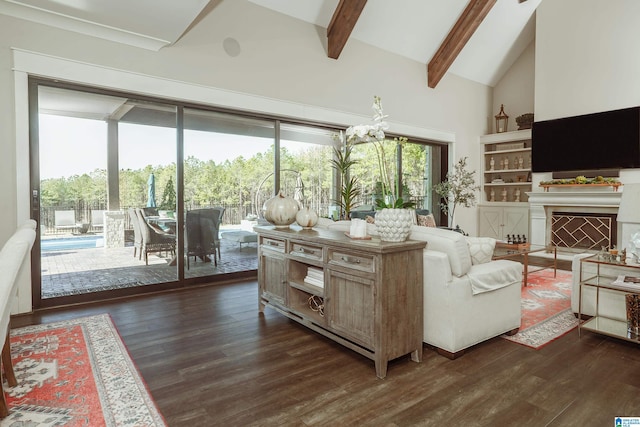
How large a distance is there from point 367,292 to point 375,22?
5074 mm

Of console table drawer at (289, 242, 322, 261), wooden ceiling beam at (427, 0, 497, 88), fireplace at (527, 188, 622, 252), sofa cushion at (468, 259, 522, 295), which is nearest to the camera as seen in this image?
sofa cushion at (468, 259, 522, 295)

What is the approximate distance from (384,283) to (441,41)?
6.16 meters

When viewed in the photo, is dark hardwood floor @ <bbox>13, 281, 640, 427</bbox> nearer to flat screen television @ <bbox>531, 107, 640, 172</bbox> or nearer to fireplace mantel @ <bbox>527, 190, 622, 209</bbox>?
fireplace mantel @ <bbox>527, 190, 622, 209</bbox>

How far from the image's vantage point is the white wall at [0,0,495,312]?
3.42 metres

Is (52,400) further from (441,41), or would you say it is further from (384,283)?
(441,41)

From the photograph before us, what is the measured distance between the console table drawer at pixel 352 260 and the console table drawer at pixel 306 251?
0.53ft

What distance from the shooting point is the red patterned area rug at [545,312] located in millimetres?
2845

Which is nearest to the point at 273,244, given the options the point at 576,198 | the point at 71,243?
the point at 71,243

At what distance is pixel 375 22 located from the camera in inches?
230

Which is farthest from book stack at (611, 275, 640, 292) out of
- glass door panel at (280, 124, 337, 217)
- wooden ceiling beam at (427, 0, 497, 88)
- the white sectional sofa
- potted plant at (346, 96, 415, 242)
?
wooden ceiling beam at (427, 0, 497, 88)

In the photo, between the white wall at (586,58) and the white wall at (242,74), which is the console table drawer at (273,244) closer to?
the white wall at (242,74)

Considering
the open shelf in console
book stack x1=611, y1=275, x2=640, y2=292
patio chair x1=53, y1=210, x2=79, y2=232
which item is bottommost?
the open shelf in console

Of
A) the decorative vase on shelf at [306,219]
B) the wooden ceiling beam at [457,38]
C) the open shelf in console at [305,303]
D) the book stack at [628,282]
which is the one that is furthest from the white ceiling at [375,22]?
the book stack at [628,282]

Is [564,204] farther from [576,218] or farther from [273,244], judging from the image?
[273,244]
